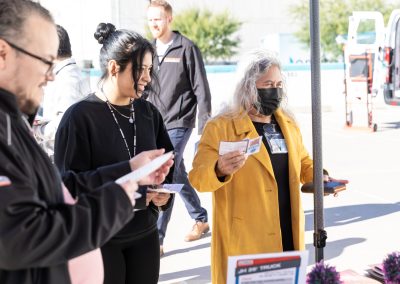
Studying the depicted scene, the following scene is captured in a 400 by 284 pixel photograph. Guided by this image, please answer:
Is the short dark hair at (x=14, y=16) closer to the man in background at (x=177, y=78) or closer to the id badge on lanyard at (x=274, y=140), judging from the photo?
the id badge on lanyard at (x=274, y=140)

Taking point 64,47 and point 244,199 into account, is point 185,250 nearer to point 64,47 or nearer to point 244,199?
point 64,47

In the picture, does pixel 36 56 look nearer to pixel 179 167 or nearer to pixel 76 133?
pixel 76 133

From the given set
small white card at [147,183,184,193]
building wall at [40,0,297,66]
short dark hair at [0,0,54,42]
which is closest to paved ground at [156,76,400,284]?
small white card at [147,183,184,193]

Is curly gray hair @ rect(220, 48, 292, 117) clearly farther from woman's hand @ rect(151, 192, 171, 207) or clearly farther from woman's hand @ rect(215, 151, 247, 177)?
woman's hand @ rect(151, 192, 171, 207)

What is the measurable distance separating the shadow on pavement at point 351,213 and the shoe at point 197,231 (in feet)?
3.30

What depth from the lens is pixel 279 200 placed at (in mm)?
2781

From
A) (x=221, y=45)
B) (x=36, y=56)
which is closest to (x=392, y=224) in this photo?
(x=36, y=56)

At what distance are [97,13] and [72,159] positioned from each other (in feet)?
118

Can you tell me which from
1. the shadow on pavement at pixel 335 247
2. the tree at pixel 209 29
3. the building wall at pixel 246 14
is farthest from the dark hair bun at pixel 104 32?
the tree at pixel 209 29

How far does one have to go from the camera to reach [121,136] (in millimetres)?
2529

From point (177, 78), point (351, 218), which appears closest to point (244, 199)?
point (177, 78)

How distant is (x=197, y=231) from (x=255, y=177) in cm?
263

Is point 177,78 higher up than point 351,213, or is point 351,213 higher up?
point 177,78

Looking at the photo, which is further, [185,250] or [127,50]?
[185,250]
